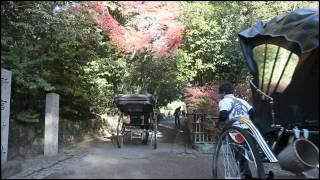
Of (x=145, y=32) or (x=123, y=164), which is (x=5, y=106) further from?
(x=145, y=32)

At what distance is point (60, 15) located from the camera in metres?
12.8

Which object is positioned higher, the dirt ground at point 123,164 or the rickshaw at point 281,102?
the rickshaw at point 281,102

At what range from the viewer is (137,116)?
15.1 m

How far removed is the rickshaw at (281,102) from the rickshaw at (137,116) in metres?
5.94

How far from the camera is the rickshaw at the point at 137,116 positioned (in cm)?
1428

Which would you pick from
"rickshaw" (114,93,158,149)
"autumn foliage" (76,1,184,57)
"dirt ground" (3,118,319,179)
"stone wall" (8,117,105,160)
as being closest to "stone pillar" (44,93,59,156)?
"dirt ground" (3,118,319,179)

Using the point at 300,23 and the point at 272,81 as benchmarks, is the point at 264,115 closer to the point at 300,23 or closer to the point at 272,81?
the point at 272,81

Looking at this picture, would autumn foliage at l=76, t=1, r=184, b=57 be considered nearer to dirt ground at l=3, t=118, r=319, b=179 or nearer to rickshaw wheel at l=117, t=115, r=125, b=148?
rickshaw wheel at l=117, t=115, r=125, b=148

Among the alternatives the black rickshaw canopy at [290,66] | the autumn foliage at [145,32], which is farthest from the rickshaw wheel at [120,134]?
the black rickshaw canopy at [290,66]

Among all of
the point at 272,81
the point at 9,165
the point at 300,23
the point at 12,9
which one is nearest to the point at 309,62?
the point at 300,23

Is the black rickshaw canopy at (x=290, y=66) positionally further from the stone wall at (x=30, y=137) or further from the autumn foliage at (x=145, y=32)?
the autumn foliage at (x=145, y=32)

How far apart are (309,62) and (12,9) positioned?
7491 mm

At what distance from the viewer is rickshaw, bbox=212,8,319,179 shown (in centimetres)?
651

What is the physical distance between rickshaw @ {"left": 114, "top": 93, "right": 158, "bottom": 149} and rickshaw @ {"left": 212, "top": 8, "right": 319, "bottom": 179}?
5.94 metres
